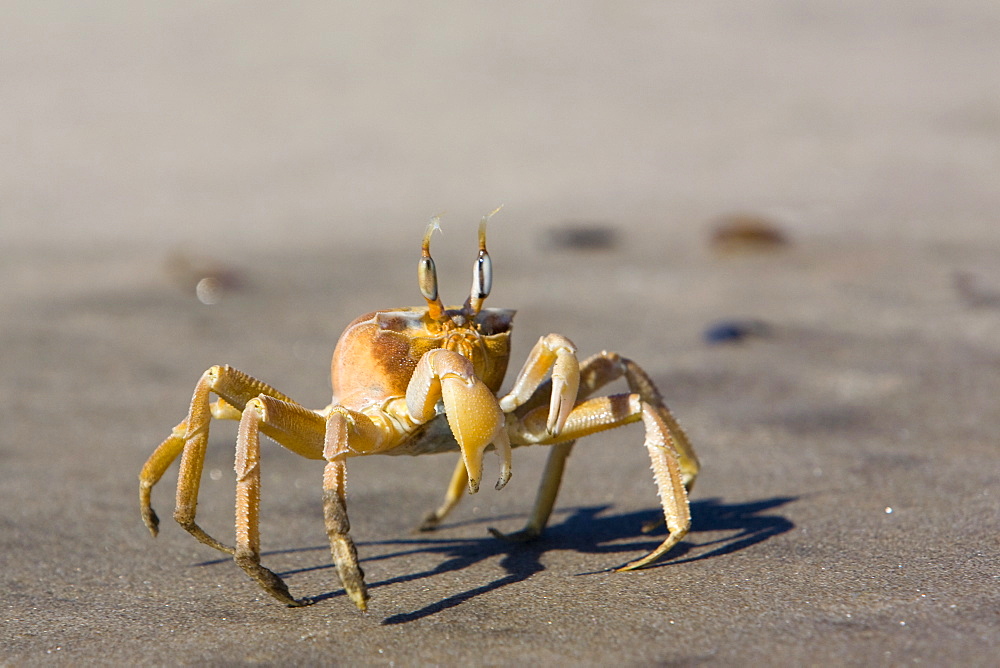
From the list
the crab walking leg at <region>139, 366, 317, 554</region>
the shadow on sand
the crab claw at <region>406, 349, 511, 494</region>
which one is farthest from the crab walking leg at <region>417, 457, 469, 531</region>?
the crab claw at <region>406, 349, 511, 494</region>

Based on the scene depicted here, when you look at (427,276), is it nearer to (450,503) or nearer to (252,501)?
(252,501)

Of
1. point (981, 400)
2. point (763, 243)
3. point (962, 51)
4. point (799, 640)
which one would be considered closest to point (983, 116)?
point (962, 51)

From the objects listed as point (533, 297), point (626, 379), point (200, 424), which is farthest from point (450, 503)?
point (533, 297)

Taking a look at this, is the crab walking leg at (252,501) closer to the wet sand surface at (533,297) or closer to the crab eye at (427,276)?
the wet sand surface at (533,297)

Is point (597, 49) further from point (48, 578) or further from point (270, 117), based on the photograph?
point (48, 578)

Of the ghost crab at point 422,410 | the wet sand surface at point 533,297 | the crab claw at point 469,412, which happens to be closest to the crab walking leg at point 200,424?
the ghost crab at point 422,410

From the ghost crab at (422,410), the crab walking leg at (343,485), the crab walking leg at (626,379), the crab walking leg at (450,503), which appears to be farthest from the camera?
the crab walking leg at (450,503)
